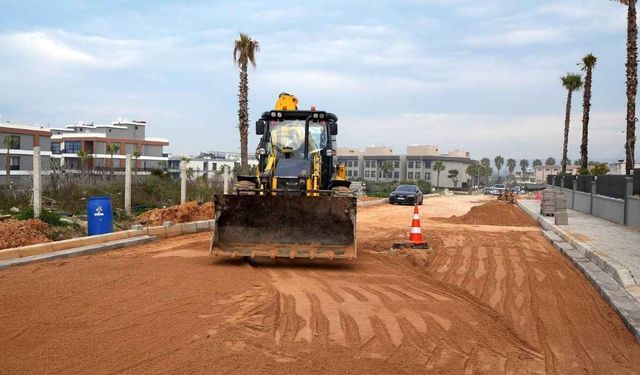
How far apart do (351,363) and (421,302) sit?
2.59 meters

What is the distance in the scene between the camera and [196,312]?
655 centimetres

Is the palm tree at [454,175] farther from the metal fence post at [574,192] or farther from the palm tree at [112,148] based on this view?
the metal fence post at [574,192]

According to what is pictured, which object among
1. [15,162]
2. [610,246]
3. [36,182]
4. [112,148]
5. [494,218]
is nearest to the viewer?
[36,182]

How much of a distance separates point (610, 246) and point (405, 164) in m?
110

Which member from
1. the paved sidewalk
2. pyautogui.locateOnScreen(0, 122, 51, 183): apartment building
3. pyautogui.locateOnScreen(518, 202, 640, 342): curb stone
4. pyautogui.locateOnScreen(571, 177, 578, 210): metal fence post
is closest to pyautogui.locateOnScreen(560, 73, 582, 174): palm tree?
pyautogui.locateOnScreen(571, 177, 578, 210): metal fence post

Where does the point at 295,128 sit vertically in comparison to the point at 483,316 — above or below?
above

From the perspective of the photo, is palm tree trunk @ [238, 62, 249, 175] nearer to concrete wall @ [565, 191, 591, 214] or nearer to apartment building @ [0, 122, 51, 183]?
concrete wall @ [565, 191, 591, 214]

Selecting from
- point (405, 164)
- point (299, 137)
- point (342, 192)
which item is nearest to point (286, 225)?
point (342, 192)

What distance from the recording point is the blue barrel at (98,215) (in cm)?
1262

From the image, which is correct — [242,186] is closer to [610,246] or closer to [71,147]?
[610,246]

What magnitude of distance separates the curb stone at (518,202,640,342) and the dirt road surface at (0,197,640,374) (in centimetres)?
13

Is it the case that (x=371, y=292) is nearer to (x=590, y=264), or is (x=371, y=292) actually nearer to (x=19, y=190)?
(x=590, y=264)

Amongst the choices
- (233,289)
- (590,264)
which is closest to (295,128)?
(233,289)

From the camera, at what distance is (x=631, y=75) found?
1030 inches
